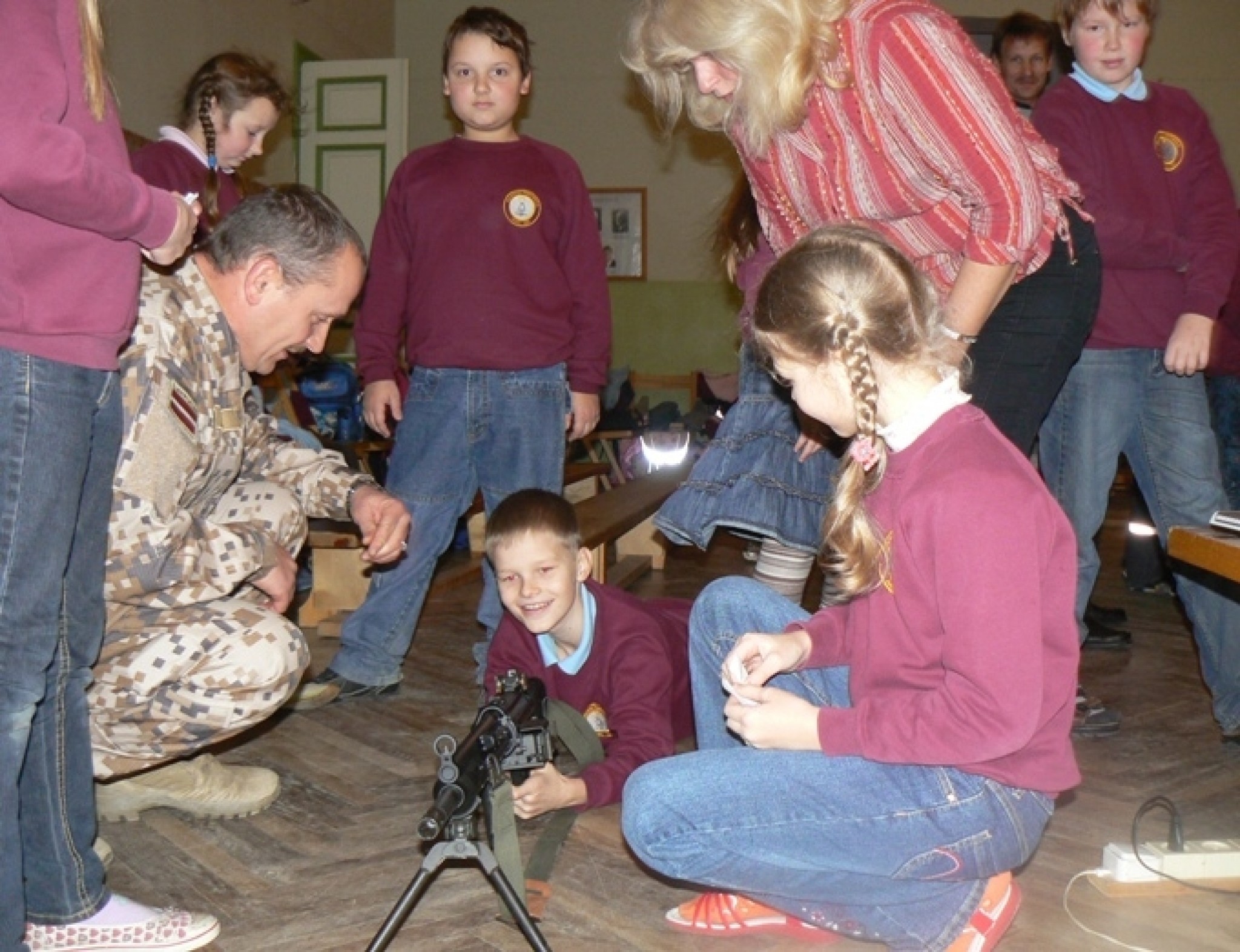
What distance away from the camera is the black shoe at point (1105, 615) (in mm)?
3717

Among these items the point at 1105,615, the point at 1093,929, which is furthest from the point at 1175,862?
the point at 1105,615

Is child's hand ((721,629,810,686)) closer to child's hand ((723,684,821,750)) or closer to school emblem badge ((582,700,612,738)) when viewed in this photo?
child's hand ((723,684,821,750))

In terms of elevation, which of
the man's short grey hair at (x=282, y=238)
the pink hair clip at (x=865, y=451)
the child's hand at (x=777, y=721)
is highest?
the man's short grey hair at (x=282, y=238)

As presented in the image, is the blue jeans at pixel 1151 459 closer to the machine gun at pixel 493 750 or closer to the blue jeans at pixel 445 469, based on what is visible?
the blue jeans at pixel 445 469

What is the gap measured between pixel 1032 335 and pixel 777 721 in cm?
79

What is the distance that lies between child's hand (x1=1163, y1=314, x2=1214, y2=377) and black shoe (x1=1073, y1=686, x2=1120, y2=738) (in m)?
0.72

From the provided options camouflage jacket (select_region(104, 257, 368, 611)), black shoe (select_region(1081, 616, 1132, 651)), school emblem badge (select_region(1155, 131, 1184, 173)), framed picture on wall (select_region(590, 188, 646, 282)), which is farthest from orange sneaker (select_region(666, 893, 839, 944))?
framed picture on wall (select_region(590, 188, 646, 282))

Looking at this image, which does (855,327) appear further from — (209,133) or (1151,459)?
(209,133)

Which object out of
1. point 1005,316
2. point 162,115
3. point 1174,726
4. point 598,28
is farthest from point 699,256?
point 1005,316

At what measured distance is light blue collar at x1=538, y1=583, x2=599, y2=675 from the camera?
7.55 feet

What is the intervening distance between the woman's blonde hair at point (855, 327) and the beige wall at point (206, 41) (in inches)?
129

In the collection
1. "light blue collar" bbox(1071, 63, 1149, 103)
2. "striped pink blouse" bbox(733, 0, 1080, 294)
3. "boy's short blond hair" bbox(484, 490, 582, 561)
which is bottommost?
"boy's short blond hair" bbox(484, 490, 582, 561)

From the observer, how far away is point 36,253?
1.46 meters

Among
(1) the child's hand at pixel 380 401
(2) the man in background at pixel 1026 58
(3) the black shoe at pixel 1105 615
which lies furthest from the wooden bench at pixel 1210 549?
(2) the man in background at pixel 1026 58
